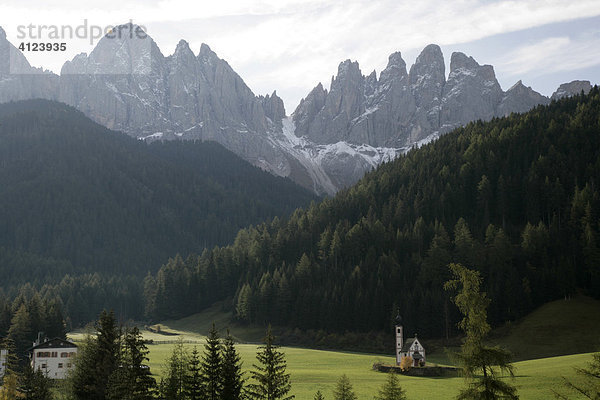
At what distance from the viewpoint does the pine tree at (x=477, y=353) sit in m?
31.3

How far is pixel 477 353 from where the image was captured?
105ft

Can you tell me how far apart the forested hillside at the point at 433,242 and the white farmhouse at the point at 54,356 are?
61513 mm

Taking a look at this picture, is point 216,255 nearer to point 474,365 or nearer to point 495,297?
point 495,297

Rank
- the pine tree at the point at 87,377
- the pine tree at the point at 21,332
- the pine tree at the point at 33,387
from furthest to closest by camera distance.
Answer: the pine tree at the point at 21,332 < the pine tree at the point at 87,377 < the pine tree at the point at 33,387

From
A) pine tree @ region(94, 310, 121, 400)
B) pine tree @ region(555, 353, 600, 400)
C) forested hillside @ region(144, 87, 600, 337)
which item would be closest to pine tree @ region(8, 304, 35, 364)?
pine tree @ region(94, 310, 121, 400)

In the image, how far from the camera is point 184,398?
47.8 metres

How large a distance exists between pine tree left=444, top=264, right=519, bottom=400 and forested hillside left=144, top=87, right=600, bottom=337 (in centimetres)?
8602

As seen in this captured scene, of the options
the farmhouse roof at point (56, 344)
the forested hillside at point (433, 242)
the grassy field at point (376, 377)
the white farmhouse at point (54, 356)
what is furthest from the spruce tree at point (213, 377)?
the forested hillside at point (433, 242)

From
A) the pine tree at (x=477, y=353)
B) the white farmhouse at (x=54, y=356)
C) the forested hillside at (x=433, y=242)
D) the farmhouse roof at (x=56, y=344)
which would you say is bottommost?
the white farmhouse at (x=54, y=356)

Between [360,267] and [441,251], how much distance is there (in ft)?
69.6

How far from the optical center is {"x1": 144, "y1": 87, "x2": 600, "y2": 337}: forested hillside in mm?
121500

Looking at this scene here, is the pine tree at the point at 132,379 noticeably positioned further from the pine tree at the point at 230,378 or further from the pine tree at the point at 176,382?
the pine tree at the point at 230,378

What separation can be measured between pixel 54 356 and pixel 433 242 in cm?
8361

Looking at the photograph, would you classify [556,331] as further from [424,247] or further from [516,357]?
[424,247]
